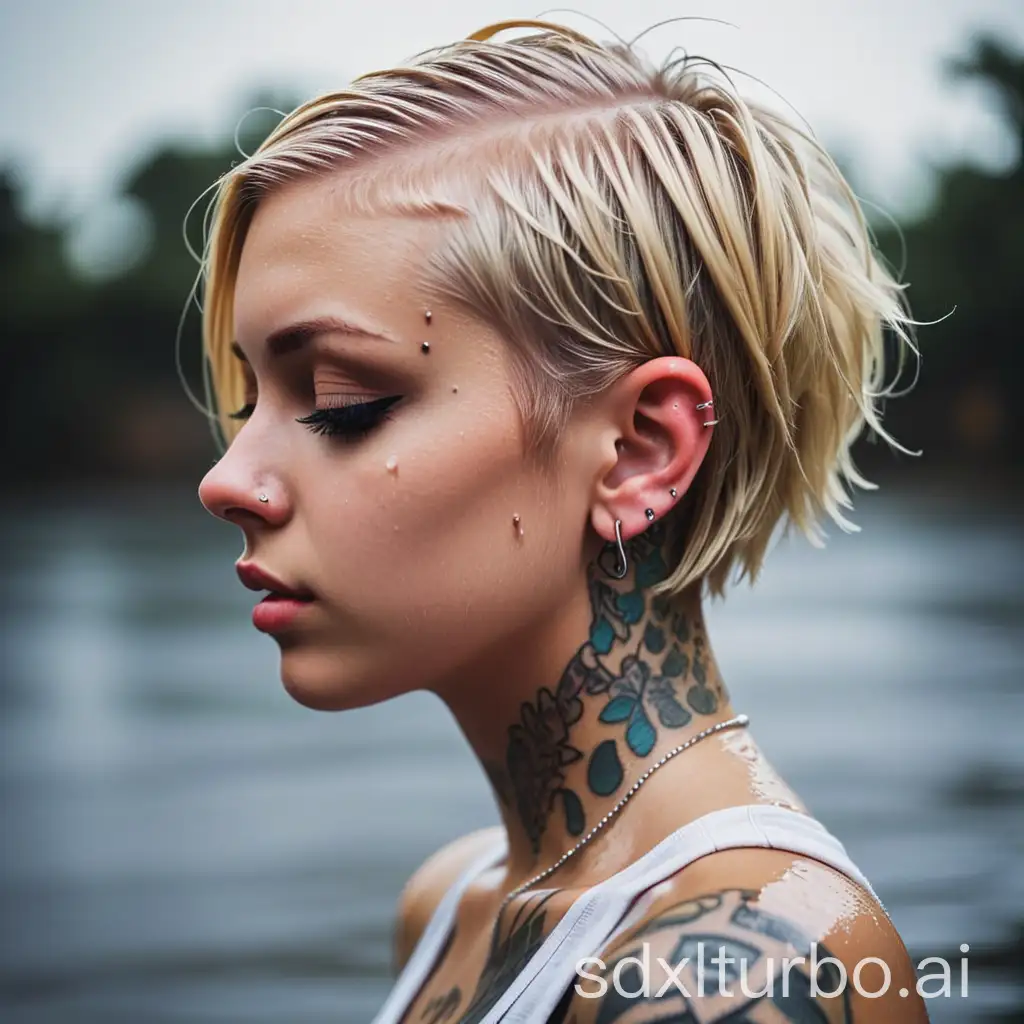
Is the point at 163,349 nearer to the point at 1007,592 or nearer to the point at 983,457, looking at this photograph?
the point at 983,457

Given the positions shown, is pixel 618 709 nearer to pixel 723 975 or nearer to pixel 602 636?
pixel 602 636

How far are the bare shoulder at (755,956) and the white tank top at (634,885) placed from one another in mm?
15

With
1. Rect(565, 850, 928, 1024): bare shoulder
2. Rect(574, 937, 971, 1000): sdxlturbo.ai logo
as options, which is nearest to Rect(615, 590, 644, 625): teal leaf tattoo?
Rect(565, 850, 928, 1024): bare shoulder

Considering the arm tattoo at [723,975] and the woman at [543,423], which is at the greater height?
the woman at [543,423]

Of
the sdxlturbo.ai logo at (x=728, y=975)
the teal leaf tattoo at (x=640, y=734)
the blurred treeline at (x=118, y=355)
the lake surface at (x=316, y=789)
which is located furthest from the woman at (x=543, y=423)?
the blurred treeline at (x=118, y=355)

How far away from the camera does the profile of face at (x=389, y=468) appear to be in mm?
1514

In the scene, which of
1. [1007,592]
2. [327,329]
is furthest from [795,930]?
[1007,592]

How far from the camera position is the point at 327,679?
5.17 feet

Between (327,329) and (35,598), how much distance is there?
11.5 metres

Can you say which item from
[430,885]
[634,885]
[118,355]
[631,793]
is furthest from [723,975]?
[118,355]

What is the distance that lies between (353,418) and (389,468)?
0.07 m

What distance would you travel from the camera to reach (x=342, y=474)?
153 cm

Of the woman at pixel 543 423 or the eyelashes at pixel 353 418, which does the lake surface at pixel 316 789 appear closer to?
the woman at pixel 543 423

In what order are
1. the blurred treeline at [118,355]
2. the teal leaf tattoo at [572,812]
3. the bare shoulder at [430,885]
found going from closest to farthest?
the teal leaf tattoo at [572,812] < the bare shoulder at [430,885] < the blurred treeline at [118,355]
